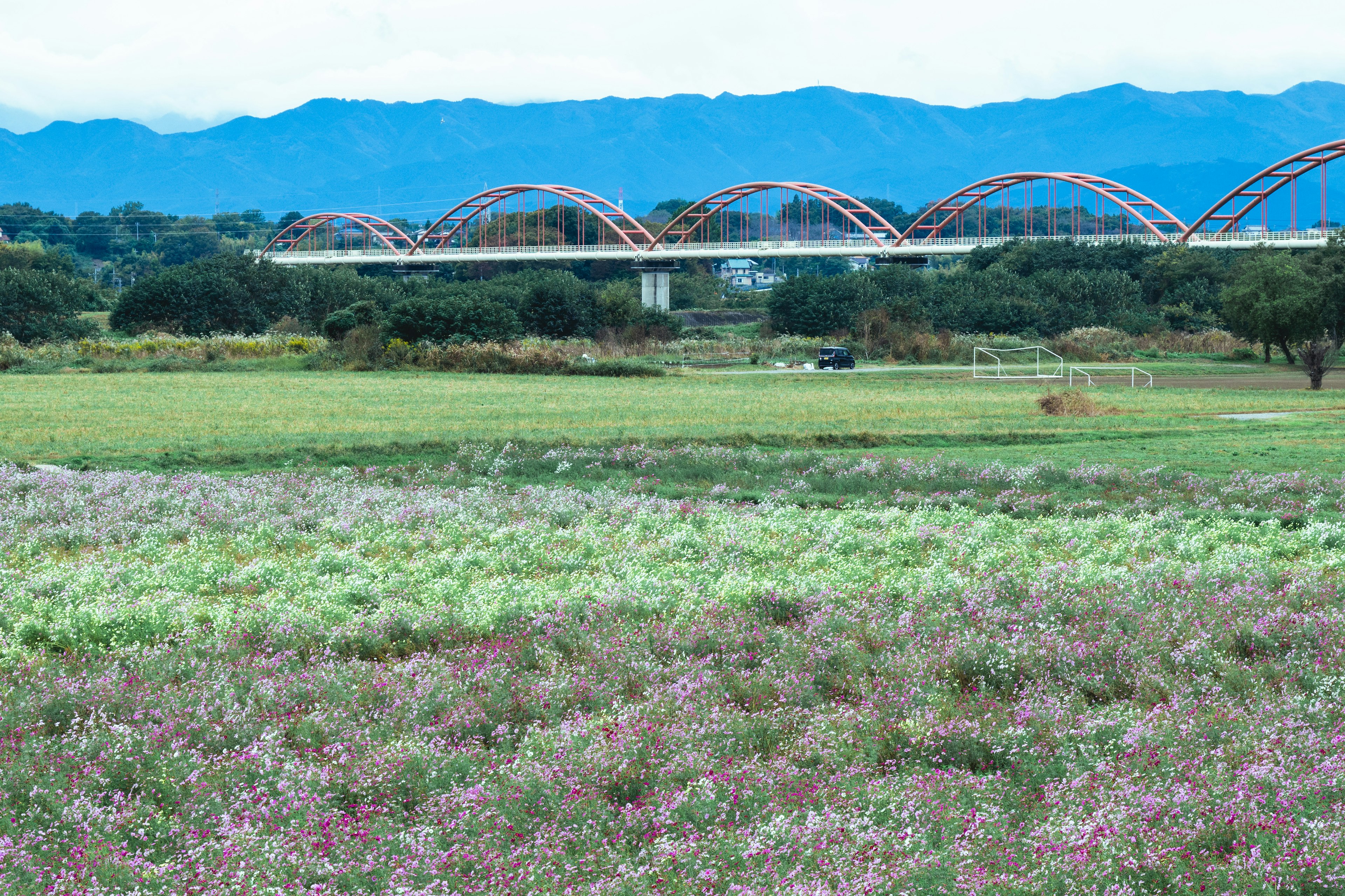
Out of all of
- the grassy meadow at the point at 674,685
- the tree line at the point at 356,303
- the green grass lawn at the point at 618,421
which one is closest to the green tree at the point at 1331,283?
the green grass lawn at the point at 618,421

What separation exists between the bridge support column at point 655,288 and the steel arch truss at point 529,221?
7137mm

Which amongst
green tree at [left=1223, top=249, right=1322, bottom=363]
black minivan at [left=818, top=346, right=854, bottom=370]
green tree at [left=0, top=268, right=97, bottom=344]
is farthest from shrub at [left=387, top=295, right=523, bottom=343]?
green tree at [left=1223, top=249, right=1322, bottom=363]

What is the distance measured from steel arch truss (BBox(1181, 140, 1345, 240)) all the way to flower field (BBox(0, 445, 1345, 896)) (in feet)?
379

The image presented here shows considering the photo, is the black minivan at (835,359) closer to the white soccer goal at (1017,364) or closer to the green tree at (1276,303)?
the white soccer goal at (1017,364)

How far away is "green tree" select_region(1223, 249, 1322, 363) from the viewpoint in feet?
205

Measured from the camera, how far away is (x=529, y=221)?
195 metres

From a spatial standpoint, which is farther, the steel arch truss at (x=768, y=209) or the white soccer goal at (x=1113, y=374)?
the steel arch truss at (x=768, y=209)

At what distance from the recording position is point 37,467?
24.0m

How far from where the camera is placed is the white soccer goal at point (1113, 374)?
186 ft

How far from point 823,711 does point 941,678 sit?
1.39m

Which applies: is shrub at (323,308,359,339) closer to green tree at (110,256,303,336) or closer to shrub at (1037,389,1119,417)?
green tree at (110,256,303,336)

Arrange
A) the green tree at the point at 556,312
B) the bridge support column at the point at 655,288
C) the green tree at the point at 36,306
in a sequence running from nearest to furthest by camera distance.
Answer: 1. the green tree at the point at 36,306
2. the green tree at the point at 556,312
3. the bridge support column at the point at 655,288

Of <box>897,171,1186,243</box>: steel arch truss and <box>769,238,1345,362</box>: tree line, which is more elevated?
<box>897,171,1186,243</box>: steel arch truss

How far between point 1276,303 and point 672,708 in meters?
62.8
